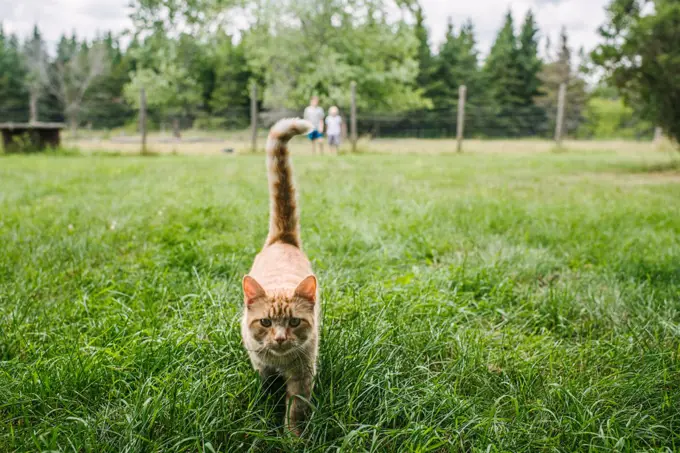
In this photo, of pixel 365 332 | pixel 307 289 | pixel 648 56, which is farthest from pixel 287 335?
pixel 648 56

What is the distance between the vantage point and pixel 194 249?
2955 mm

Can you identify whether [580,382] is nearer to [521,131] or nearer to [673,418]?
[673,418]

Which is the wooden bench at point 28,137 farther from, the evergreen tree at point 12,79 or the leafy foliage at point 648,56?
the evergreen tree at point 12,79

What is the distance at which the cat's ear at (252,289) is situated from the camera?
1538 millimetres

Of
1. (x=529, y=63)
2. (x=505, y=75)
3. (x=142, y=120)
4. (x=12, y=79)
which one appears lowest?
(x=142, y=120)

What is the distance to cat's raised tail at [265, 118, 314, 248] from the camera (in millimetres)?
2051

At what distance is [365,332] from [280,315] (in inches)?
15.3

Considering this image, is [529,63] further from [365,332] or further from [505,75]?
[365,332]

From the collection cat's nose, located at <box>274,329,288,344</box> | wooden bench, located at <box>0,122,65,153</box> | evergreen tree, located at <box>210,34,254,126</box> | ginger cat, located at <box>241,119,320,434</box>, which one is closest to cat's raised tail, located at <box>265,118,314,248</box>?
ginger cat, located at <box>241,119,320,434</box>

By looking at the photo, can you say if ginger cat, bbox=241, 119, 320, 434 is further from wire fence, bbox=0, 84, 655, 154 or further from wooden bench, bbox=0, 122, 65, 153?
wire fence, bbox=0, 84, 655, 154

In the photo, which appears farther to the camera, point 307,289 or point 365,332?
point 365,332

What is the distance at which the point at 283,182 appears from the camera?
2094mm

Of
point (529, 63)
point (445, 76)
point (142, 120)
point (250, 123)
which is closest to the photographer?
point (142, 120)

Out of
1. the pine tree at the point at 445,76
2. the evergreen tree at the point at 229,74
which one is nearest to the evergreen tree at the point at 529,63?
the pine tree at the point at 445,76
